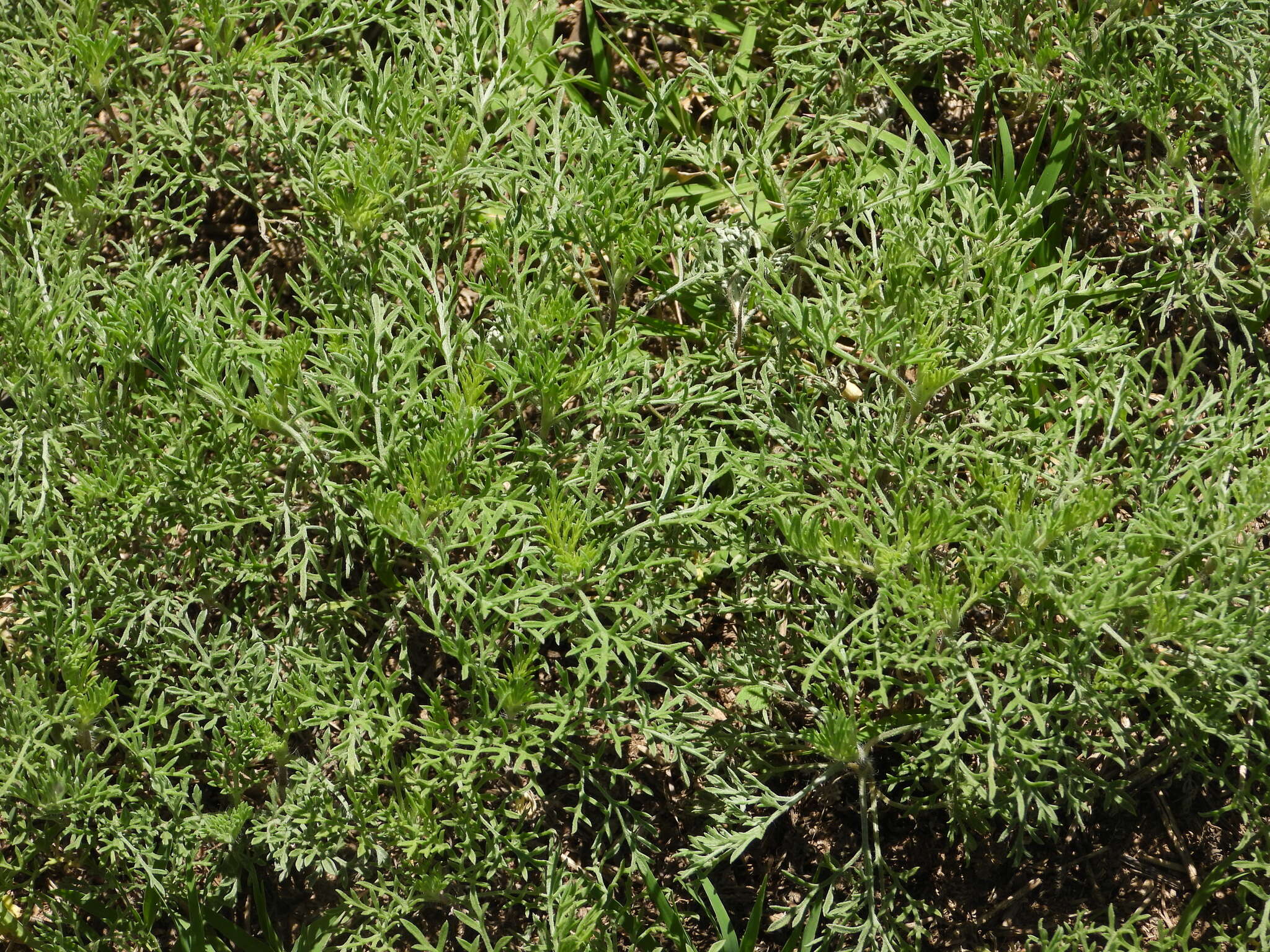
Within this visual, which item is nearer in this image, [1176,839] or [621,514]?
Answer: [621,514]

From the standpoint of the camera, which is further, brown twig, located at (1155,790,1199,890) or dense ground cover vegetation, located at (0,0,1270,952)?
brown twig, located at (1155,790,1199,890)

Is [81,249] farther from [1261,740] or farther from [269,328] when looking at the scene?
[1261,740]

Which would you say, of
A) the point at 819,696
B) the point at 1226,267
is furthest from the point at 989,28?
the point at 819,696

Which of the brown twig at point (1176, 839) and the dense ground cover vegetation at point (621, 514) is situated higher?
the dense ground cover vegetation at point (621, 514)

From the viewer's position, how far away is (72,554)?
264 cm

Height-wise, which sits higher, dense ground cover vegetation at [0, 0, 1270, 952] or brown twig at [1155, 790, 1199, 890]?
dense ground cover vegetation at [0, 0, 1270, 952]

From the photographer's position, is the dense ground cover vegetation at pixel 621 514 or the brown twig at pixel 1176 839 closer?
the dense ground cover vegetation at pixel 621 514

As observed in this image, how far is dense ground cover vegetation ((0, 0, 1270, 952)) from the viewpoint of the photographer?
254cm

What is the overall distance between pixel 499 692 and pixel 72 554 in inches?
39.6

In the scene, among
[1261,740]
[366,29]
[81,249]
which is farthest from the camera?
[366,29]

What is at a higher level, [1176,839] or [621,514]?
[621,514]

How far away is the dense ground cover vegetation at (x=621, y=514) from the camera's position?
254 cm

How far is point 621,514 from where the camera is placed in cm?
261

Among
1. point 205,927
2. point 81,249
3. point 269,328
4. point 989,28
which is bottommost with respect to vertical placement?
point 205,927
